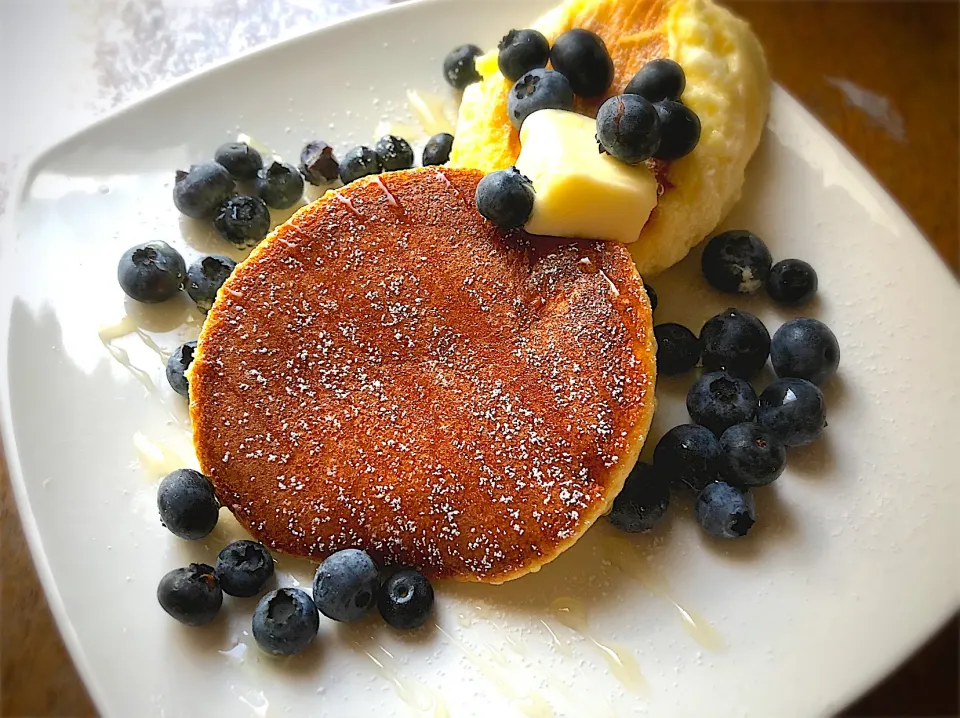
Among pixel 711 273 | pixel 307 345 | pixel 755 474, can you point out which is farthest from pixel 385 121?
pixel 755 474

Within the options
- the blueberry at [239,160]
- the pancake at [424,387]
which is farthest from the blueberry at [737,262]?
the blueberry at [239,160]

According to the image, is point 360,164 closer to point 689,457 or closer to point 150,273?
point 150,273

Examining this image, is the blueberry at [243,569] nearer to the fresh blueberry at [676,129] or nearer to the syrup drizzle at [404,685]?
the syrup drizzle at [404,685]

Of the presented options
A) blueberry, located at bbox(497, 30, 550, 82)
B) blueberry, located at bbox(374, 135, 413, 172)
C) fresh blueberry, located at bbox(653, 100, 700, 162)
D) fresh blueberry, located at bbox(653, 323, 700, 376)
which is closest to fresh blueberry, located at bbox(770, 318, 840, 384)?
fresh blueberry, located at bbox(653, 323, 700, 376)

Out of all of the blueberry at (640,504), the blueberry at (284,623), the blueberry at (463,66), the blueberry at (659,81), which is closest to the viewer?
the blueberry at (284,623)

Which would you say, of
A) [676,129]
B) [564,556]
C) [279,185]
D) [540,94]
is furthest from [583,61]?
[564,556]

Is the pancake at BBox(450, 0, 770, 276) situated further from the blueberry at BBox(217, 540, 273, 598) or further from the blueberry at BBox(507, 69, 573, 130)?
the blueberry at BBox(217, 540, 273, 598)
